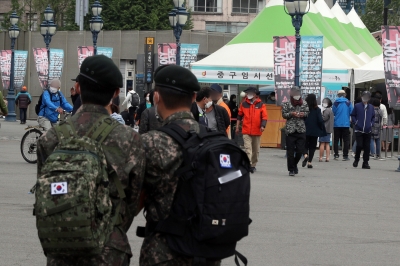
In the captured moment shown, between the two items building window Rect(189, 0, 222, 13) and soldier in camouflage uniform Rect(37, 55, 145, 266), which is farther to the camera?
building window Rect(189, 0, 222, 13)

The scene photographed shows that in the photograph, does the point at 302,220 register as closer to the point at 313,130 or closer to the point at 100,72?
the point at 100,72

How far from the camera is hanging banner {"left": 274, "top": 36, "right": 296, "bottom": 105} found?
2536 centimetres

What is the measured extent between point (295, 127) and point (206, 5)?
6798 cm

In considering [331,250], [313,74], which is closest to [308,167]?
[313,74]

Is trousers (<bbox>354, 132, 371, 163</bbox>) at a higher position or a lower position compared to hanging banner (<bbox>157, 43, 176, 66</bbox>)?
lower

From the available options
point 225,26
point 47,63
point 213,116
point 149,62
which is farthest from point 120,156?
point 225,26

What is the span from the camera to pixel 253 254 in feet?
28.1

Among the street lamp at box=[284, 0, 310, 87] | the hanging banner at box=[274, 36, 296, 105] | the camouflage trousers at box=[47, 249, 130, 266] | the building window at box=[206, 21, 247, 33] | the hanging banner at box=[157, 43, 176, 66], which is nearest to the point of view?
the camouflage trousers at box=[47, 249, 130, 266]

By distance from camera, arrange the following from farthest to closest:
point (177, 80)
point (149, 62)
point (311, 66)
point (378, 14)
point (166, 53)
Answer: point (378, 14), point (149, 62), point (166, 53), point (311, 66), point (177, 80)

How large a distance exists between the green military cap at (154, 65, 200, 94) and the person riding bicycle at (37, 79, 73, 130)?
13.2 metres

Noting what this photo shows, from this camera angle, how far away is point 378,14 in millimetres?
62000

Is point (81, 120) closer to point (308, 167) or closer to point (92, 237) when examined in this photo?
point (92, 237)

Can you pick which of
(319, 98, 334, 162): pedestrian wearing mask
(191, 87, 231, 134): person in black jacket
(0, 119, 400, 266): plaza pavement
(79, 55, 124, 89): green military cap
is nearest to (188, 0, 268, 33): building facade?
(319, 98, 334, 162): pedestrian wearing mask

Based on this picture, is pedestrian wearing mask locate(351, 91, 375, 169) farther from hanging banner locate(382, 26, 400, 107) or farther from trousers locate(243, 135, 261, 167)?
trousers locate(243, 135, 261, 167)
